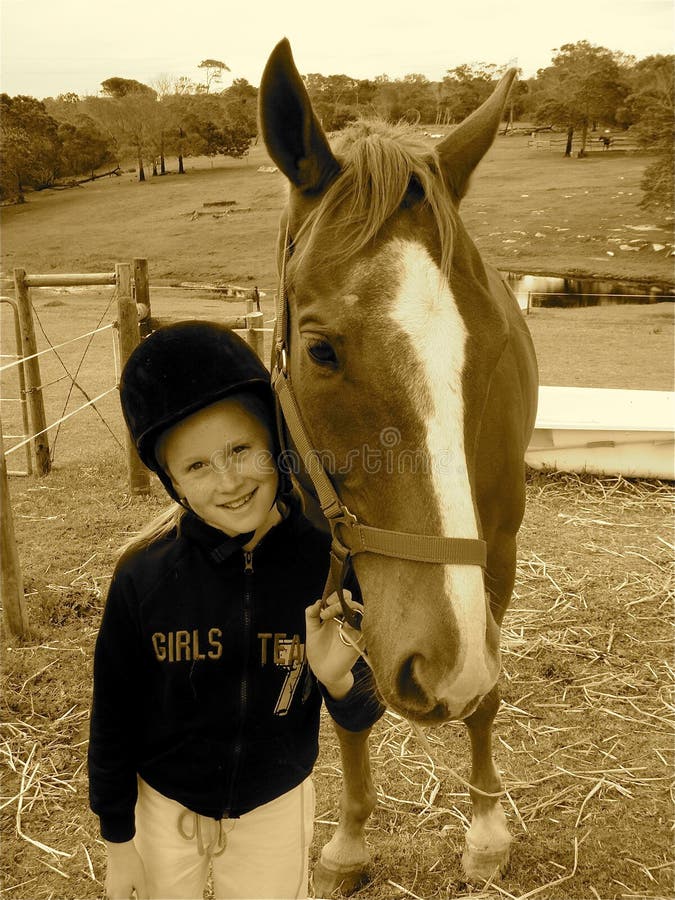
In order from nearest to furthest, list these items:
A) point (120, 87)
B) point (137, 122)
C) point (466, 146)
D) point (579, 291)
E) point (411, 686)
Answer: point (411, 686)
point (466, 146)
point (579, 291)
point (137, 122)
point (120, 87)

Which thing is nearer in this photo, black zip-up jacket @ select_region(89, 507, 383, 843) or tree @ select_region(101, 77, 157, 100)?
black zip-up jacket @ select_region(89, 507, 383, 843)

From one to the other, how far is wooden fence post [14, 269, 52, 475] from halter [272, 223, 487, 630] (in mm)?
5049

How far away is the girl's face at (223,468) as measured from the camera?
4.43 ft

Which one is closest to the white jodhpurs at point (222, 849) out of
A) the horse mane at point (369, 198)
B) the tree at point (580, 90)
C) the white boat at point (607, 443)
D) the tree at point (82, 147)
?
the horse mane at point (369, 198)

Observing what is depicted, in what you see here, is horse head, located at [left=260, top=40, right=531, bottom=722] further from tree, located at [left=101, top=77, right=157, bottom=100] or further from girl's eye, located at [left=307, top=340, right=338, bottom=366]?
tree, located at [left=101, top=77, right=157, bottom=100]

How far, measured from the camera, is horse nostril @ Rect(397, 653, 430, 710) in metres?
1.15

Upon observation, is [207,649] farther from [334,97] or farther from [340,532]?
[334,97]

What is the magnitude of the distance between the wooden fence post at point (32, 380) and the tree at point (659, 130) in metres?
19.8

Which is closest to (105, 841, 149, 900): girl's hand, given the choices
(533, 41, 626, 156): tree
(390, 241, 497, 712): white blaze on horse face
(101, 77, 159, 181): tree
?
(390, 241, 497, 712): white blaze on horse face

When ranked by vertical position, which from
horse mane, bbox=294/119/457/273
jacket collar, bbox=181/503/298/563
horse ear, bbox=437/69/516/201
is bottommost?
jacket collar, bbox=181/503/298/563

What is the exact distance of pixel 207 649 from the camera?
4.57 feet

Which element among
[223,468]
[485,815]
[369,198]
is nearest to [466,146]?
[369,198]

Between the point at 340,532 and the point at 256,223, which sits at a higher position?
the point at 340,532

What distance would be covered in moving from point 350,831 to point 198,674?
1320mm
